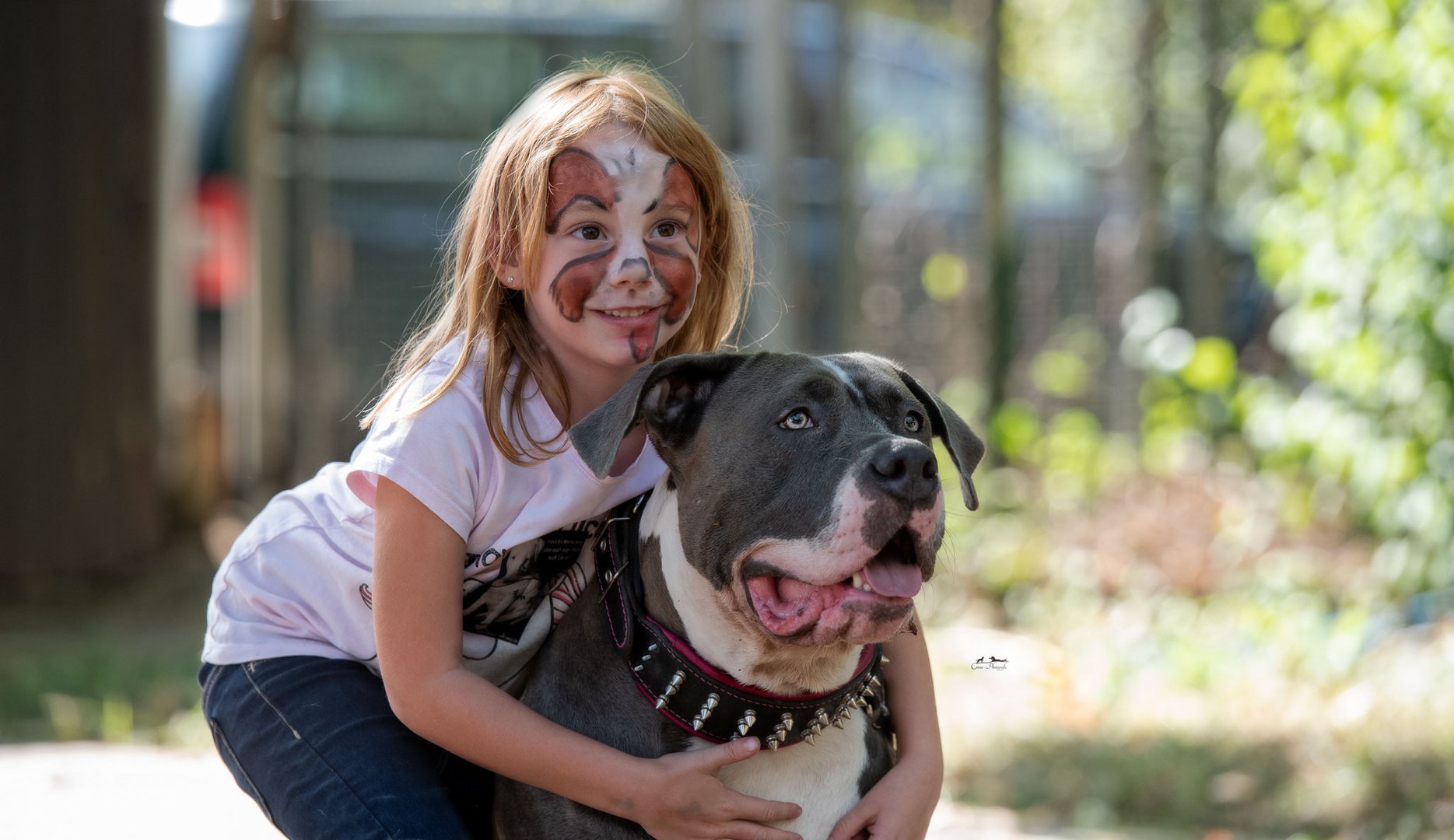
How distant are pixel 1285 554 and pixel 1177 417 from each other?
94 cm

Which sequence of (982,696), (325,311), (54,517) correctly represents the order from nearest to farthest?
(982,696) < (54,517) < (325,311)

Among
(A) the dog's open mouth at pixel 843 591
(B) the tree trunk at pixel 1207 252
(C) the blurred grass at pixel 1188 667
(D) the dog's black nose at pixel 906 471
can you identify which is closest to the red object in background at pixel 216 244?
(C) the blurred grass at pixel 1188 667

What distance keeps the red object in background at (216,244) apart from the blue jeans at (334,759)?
6.05 meters

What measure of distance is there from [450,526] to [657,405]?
416 mm

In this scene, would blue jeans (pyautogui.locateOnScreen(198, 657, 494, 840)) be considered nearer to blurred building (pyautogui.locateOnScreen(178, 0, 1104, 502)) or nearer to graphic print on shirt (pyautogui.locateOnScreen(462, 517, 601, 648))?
graphic print on shirt (pyautogui.locateOnScreen(462, 517, 601, 648))

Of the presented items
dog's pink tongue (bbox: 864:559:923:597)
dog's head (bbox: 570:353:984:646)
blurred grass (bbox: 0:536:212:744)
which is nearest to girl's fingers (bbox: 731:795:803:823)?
dog's head (bbox: 570:353:984:646)

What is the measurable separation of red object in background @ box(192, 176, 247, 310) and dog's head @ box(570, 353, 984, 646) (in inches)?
261

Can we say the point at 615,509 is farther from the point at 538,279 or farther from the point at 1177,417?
the point at 1177,417

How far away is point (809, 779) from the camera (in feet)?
8.22

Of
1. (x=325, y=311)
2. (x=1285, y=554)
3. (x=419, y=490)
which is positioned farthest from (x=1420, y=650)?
(x=325, y=311)

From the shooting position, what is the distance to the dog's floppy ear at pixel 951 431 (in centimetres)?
257

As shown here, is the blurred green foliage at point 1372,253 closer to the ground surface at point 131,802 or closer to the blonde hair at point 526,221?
the ground surface at point 131,802

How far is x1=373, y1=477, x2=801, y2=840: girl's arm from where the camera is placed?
2359 mm

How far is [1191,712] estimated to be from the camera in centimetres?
499
